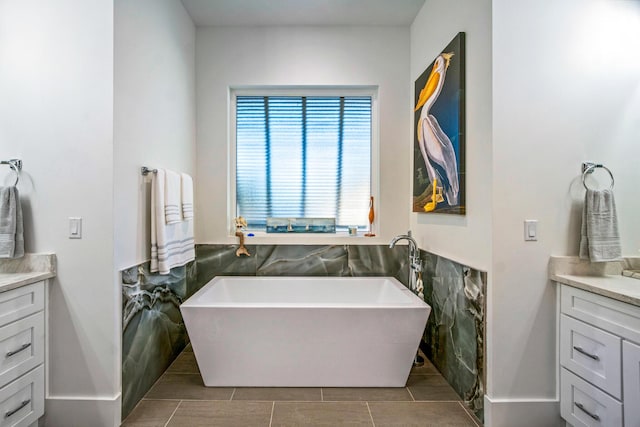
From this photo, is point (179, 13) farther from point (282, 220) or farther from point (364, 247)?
point (364, 247)

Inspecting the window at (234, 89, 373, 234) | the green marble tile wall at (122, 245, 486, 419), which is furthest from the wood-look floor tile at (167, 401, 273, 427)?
the window at (234, 89, 373, 234)

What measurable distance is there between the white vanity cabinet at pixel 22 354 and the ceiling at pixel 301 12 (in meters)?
2.34

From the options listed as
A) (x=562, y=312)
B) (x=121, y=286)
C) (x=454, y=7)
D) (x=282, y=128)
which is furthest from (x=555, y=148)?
(x=121, y=286)

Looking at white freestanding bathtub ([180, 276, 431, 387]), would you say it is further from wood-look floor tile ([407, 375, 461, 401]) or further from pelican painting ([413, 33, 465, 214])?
pelican painting ([413, 33, 465, 214])

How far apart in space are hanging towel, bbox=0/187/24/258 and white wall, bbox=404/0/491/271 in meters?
2.44

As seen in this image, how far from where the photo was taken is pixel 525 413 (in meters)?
1.94

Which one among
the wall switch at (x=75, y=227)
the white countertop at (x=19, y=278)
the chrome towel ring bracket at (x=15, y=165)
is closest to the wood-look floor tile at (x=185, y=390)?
the white countertop at (x=19, y=278)

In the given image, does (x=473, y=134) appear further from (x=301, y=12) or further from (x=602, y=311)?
(x=301, y=12)

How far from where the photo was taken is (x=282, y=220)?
333 centimetres

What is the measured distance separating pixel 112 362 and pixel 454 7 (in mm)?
2934

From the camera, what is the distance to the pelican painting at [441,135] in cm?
225

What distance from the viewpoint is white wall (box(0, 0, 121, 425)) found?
1913 millimetres

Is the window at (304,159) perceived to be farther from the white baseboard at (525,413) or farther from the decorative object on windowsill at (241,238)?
the white baseboard at (525,413)

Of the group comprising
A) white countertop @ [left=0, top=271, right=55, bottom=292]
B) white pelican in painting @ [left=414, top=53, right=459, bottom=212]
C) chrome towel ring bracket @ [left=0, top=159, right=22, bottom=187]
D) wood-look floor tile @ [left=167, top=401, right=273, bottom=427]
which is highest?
white pelican in painting @ [left=414, top=53, right=459, bottom=212]
